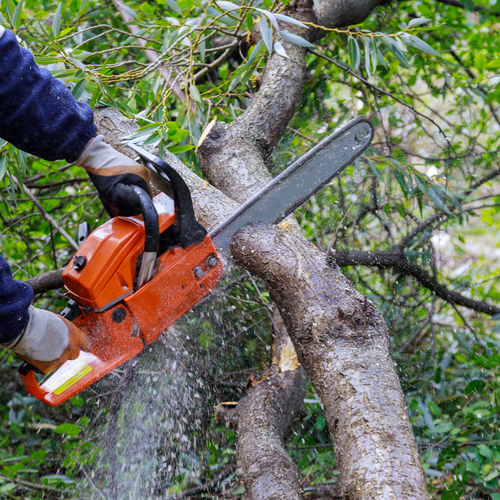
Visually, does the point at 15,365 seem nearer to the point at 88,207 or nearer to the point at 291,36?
the point at 88,207

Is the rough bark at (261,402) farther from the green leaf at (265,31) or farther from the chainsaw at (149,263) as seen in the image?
the green leaf at (265,31)

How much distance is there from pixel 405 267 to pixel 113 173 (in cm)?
188

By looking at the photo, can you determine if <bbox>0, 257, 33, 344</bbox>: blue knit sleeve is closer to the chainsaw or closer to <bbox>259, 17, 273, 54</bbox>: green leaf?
the chainsaw

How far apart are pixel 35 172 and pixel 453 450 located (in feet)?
10.9

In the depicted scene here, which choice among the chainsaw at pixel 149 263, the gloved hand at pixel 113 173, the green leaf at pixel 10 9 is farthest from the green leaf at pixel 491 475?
the green leaf at pixel 10 9

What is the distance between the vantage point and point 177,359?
2.52 meters

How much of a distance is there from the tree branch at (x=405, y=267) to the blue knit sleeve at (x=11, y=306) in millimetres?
1685

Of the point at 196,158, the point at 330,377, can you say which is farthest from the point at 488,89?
the point at 330,377

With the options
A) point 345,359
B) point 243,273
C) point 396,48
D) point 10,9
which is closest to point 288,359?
point 243,273

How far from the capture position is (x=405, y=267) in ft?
9.46

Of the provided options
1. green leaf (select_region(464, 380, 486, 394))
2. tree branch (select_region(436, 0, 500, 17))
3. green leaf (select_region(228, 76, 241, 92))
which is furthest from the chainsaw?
tree branch (select_region(436, 0, 500, 17))

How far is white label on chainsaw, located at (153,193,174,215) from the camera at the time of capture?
176 cm

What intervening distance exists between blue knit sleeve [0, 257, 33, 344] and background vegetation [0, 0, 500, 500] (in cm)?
79

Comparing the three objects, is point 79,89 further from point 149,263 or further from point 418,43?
point 418,43
